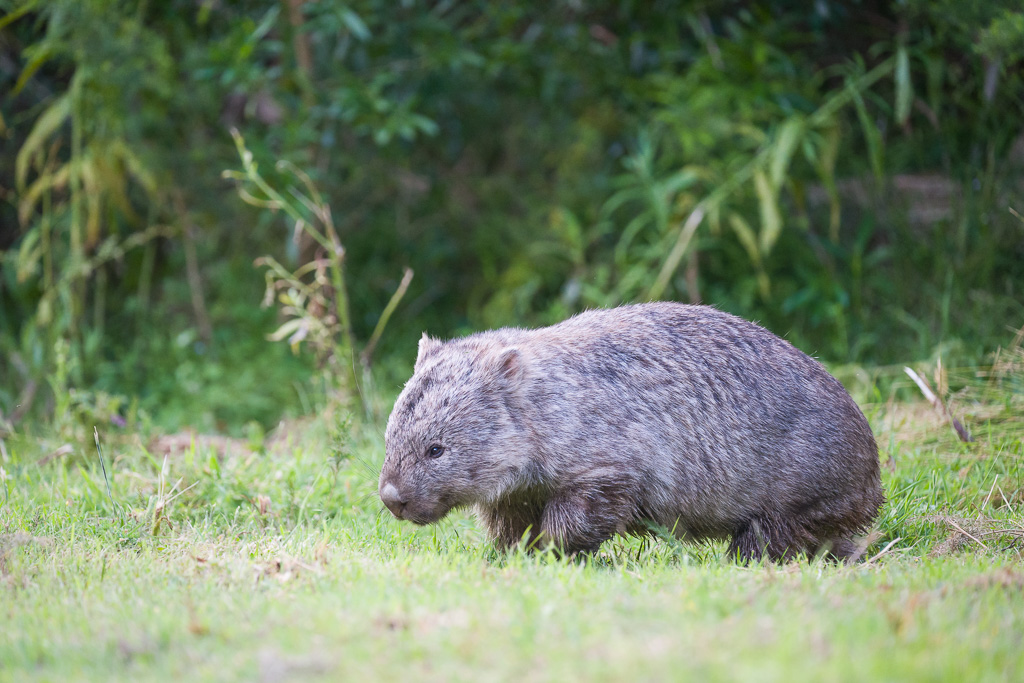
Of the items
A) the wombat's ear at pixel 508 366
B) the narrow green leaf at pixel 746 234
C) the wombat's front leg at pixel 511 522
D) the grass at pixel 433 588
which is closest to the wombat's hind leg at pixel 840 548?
the grass at pixel 433 588

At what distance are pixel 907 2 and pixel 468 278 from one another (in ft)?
14.1

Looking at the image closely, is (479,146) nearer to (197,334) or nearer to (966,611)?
(197,334)

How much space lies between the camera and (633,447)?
411 cm

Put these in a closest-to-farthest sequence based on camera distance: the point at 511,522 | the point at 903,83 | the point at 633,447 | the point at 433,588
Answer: the point at 433,588 → the point at 633,447 → the point at 511,522 → the point at 903,83

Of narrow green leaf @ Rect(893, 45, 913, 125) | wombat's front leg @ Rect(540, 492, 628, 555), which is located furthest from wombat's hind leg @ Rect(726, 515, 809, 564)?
narrow green leaf @ Rect(893, 45, 913, 125)

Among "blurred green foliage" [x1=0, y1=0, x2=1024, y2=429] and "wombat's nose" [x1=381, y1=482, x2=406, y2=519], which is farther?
"blurred green foliage" [x1=0, y1=0, x2=1024, y2=429]

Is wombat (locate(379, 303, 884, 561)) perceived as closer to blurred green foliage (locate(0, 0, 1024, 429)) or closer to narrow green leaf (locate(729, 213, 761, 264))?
blurred green foliage (locate(0, 0, 1024, 429))

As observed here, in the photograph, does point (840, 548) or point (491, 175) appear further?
point (491, 175)

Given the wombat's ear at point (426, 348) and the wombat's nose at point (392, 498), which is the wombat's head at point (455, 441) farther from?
the wombat's ear at point (426, 348)

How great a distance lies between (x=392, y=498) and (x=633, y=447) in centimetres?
100

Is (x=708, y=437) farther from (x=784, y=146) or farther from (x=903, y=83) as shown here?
(x=903, y=83)

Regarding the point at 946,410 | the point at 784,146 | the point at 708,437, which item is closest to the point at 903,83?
the point at 784,146

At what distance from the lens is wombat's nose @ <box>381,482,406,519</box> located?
4.02 metres

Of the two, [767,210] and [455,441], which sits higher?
[767,210]
